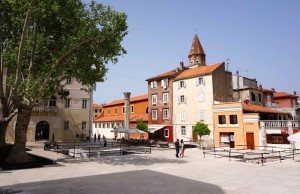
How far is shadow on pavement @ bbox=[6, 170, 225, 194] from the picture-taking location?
10.6 meters

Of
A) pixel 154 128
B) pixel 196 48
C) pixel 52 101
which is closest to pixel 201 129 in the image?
pixel 154 128

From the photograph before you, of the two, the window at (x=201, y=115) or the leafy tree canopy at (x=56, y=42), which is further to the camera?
the window at (x=201, y=115)

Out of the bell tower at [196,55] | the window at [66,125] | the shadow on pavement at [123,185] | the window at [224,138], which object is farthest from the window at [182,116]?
the shadow on pavement at [123,185]

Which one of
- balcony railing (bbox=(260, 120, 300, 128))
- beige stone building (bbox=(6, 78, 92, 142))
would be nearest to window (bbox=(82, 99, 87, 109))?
beige stone building (bbox=(6, 78, 92, 142))

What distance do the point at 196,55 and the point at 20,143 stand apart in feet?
172

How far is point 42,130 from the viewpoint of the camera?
38656 millimetres

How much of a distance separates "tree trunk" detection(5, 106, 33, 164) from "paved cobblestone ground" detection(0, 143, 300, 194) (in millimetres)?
1946

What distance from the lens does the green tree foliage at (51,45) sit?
17094 millimetres

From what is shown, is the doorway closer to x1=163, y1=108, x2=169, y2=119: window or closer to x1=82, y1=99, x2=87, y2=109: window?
x1=82, y1=99, x2=87, y2=109: window

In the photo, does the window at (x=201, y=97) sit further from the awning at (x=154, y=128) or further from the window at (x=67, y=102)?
the window at (x=67, y=102)

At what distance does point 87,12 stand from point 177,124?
88.8 ft

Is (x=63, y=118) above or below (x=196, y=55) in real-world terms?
below

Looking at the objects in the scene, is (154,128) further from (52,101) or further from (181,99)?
(52,101)

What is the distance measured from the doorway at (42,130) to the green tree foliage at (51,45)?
18.0 metres
